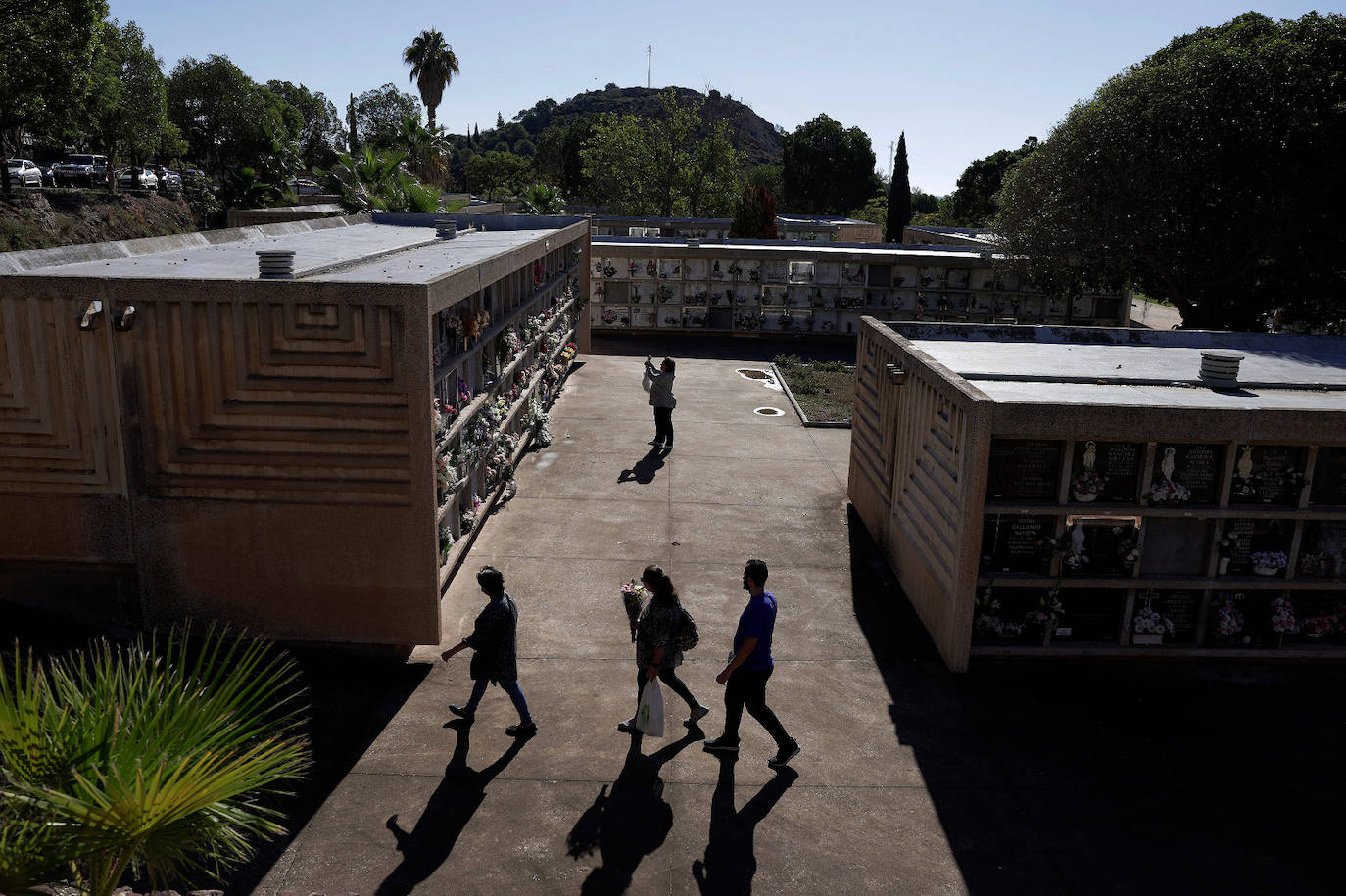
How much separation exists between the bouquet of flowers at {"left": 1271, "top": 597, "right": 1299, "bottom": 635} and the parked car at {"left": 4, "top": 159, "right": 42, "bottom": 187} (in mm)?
50883

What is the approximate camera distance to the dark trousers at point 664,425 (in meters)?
15.8

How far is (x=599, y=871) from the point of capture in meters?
6.32

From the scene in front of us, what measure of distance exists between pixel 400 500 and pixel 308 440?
934 mm

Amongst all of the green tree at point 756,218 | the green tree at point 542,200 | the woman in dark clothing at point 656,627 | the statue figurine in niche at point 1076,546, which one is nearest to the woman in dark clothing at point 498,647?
the woman in dark clothing at point 656,627

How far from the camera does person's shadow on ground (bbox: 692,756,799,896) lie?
6281 mm

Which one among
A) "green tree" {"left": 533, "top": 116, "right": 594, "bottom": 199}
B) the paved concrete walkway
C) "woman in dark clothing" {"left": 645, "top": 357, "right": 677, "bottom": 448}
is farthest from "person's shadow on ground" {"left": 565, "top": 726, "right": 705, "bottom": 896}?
"green tree" {"left": 533, "top": 116, "right": 594, "bottom": 199}

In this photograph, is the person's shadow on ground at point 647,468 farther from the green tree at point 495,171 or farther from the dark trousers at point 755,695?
the green tree at point 495,171

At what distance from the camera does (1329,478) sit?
9.09 metres

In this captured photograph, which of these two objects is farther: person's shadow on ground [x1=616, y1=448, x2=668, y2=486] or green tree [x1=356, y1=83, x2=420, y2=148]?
green tree [x1=356, y1=83, x2=420, y2=148]

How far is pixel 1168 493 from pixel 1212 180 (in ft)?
54.5

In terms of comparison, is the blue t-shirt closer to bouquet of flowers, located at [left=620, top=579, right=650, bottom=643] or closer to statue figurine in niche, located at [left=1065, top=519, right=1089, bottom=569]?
bouquet of flowers, located at [left=620, top=579, right=650, bottom=643]

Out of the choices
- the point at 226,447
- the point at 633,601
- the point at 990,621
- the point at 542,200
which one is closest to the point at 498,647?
the point at 633,601

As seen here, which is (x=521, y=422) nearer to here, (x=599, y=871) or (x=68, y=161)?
(x=599, y=871)

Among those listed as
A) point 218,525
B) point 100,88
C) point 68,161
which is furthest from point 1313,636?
point 68,161
